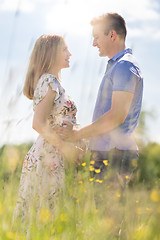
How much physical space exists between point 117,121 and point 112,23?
961 millimetres

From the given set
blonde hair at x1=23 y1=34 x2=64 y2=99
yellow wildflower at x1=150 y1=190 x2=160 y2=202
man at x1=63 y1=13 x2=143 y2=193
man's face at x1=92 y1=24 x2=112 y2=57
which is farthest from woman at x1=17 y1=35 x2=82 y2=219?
yellow wildflower at x1=150 y1=190 x2=160 y2=202

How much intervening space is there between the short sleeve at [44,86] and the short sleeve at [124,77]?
1.41 feet

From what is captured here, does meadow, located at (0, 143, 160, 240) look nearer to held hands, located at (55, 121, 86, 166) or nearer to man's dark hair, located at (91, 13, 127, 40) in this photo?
held hands, located at (55, 121, 86, 166)

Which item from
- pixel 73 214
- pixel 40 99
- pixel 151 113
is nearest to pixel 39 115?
pixel 40 99

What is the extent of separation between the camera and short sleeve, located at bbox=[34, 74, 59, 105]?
2.29 metres

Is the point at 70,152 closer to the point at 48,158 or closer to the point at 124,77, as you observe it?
the point at 48,158

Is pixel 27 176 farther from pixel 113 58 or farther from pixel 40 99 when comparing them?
pixel 113 58

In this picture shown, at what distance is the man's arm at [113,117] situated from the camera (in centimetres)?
221

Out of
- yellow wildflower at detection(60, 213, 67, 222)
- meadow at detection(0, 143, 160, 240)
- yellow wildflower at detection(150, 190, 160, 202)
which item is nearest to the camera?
yellow wildflower at detection(150, 190, 160, 202)

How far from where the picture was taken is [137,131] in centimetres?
245

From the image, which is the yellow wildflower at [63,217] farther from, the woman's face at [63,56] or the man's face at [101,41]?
the man's face at [101,41]

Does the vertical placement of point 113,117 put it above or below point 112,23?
below

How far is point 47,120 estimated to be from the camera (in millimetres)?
2252

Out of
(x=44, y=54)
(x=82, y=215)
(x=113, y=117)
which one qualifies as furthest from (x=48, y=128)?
(x=82, y=215)
